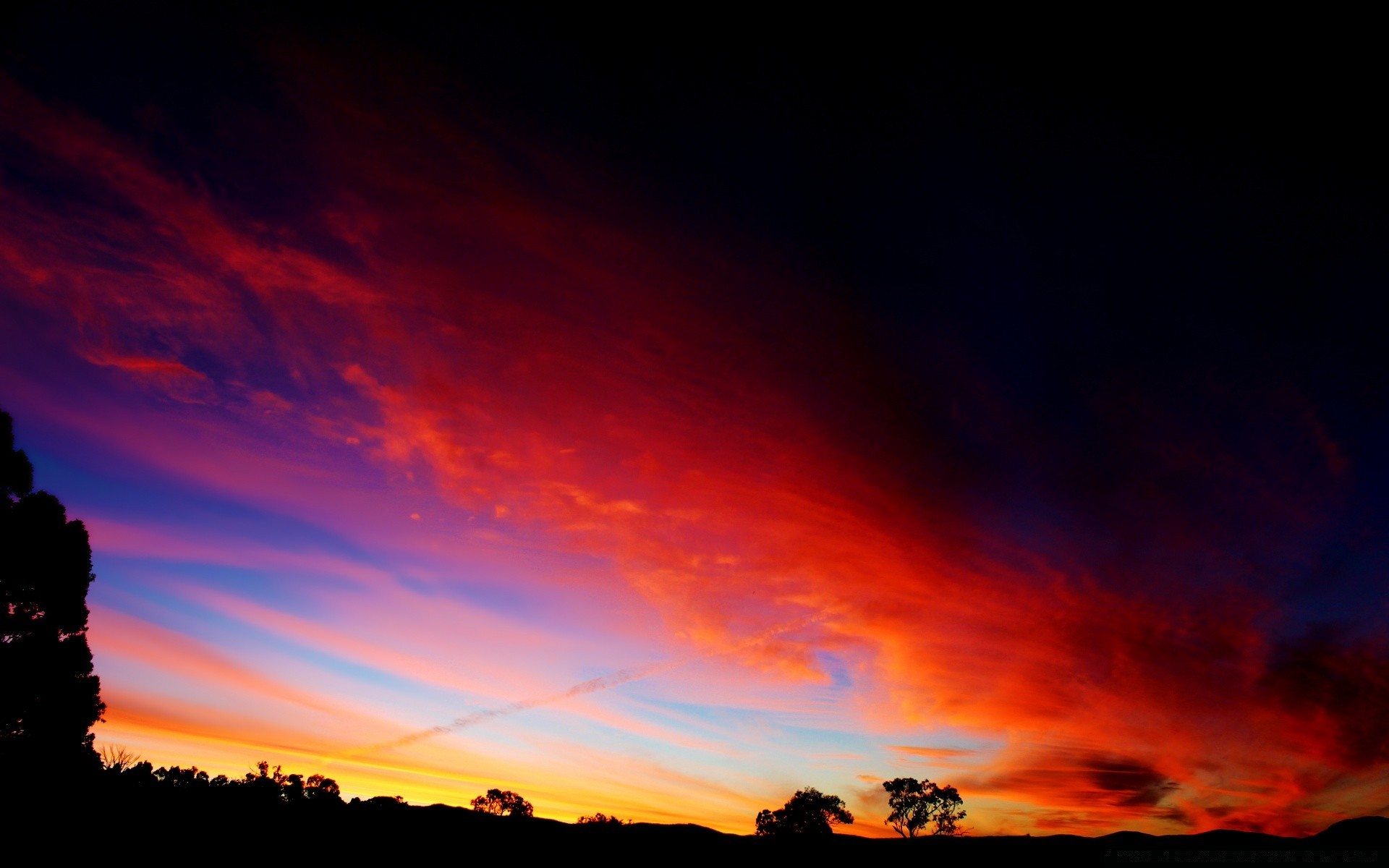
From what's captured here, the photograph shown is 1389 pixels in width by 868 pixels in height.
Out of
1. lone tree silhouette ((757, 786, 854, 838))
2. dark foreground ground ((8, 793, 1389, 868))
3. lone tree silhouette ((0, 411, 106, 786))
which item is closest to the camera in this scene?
dark foreground ground ((8, 793, 1389, 868))

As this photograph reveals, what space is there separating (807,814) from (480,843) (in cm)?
5386

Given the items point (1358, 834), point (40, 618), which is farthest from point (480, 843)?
point (1358, 834)

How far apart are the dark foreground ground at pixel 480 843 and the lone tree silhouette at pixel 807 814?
38.4m

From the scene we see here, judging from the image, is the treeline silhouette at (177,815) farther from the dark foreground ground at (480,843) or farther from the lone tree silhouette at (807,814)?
the lone tree silhouette at (807,814)

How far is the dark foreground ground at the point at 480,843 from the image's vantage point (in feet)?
40.5

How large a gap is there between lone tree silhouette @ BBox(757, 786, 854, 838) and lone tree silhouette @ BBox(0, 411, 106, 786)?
188ft

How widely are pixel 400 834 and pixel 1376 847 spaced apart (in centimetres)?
3662

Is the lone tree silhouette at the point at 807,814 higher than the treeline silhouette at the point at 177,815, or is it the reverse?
the treeline silhouette at the point at 177,815

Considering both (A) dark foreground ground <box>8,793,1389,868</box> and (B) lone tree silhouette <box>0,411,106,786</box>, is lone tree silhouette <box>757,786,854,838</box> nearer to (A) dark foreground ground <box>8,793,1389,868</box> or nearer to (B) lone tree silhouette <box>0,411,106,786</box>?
(A) dark foreground ground <box>8,793,1389,868</box>

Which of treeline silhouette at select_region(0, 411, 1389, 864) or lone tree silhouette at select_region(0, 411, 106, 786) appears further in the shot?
lone tree silhouette at select_region(0, 411, 106, 786)

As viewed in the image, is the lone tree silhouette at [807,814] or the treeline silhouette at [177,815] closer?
the treeline silhouette at [177,815]

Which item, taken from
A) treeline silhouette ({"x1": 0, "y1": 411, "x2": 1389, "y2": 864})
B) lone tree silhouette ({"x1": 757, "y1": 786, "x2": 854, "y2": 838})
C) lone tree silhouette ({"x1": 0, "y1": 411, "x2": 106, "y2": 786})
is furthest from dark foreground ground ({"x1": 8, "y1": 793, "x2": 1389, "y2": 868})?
lone tree silhouette ({"x1": 757, "y1": 786, "x2": 854, "y2": 838})

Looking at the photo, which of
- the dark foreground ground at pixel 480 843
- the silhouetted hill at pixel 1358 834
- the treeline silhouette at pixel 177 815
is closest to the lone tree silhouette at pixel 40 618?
the treeline silhouette at pixel 177 815

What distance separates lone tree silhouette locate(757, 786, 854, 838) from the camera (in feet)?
194
